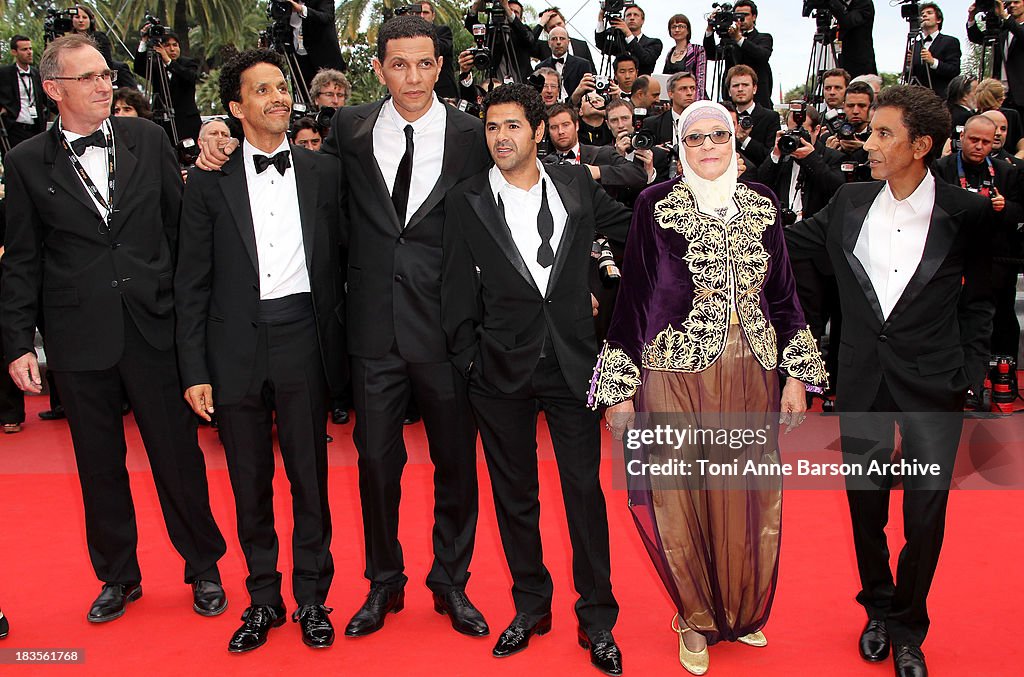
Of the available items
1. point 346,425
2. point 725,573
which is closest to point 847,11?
point 346,425

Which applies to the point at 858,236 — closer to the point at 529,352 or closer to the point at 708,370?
the point at 708,370

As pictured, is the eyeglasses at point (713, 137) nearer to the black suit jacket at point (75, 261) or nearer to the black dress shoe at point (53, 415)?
the black suit jacket at point (75, 261)

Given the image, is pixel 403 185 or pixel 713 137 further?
pixel 403 185

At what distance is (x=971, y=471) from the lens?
15.5 feet

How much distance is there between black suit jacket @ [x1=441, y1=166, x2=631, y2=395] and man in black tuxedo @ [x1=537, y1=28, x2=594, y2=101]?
558 centimetres

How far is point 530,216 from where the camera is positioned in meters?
2.98

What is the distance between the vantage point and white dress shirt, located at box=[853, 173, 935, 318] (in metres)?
2.90

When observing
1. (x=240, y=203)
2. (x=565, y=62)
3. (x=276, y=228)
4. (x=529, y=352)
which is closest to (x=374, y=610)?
(x=529, y=352)

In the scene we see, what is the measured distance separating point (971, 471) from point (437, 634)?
2.89 m

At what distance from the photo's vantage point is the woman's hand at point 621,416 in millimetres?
2875

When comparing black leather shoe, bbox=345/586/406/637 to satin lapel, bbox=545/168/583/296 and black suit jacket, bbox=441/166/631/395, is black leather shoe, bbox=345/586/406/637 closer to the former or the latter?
black suit jacket, bbox=441/166/631/395

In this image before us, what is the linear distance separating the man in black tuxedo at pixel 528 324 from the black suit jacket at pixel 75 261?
1.07m

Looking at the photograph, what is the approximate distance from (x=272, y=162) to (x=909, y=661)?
2.43 metres

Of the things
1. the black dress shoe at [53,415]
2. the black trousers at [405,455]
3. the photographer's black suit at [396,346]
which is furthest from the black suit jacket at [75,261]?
the black dress shoe at [53,415]
